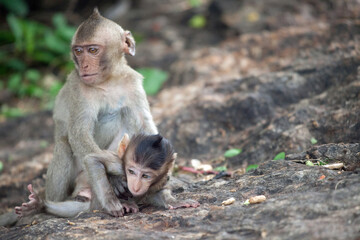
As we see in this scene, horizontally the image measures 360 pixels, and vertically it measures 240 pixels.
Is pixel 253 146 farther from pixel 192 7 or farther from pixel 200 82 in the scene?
pixel 192 7

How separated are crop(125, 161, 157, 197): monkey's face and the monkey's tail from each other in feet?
2.77

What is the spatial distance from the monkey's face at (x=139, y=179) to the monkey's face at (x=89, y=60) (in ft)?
4.58

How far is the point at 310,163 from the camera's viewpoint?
4695 mm

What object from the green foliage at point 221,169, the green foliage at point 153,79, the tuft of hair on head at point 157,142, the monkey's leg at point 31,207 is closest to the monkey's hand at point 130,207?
the tuft of hair on head at point 157,142

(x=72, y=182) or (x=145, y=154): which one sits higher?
(x=145, y=154)

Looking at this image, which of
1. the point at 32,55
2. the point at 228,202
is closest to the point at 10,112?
the point at 32,55

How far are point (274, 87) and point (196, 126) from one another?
1.39 meters

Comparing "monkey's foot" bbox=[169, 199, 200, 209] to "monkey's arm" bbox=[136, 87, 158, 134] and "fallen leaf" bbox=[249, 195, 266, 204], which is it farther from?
"monkey's arm" bbox=[136, 87, 158, 134]

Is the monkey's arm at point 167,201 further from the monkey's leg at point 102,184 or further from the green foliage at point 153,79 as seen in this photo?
the green foliage at point 153,79

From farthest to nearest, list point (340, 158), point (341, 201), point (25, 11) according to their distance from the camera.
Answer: point (25, 11), point (340, 158), point (341, 201)

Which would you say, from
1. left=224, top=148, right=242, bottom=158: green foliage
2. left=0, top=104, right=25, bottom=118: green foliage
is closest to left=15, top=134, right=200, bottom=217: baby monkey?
left=224, top=148, right=242, bottom=158: green foliage

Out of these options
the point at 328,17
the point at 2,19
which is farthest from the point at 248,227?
the point at 2,19

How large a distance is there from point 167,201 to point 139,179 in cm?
38

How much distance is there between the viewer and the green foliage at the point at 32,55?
11.5m
